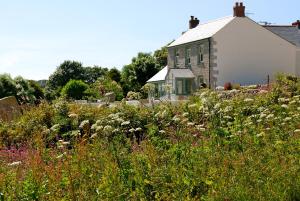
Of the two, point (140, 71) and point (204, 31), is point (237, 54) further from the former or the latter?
point (140, 71)

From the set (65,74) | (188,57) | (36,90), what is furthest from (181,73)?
(65,74)

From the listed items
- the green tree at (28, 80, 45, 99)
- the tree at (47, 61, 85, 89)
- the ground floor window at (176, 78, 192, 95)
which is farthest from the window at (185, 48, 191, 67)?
the tree at (47, 61, 85, 89)

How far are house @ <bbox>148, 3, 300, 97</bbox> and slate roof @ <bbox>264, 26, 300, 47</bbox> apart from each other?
1.17 meters

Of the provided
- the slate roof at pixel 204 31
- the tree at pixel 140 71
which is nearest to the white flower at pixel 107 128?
the slate roof at pixel 204 31

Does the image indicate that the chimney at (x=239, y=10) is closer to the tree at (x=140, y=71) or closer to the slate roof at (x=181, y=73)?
the slate roof at (x=181, y=73)

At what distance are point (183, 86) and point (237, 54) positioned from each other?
592 centimetres

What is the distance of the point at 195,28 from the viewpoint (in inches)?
1786

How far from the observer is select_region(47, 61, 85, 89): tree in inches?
3046

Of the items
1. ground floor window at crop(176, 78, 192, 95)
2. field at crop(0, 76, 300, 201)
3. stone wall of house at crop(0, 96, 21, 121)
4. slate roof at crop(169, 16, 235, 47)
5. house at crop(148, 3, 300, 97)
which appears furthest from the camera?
ground floor window at crop(176, 78, 192, 95)

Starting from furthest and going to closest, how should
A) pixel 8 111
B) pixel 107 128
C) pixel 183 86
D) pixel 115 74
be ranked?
pixel 115 74, pixel 183 86, pixel 8 111, pixel 107 128

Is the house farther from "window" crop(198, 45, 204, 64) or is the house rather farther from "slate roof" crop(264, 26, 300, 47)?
"slate roof" crop(264, 26, 300, 47)

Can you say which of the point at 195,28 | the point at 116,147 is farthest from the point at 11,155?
the point at 195,28

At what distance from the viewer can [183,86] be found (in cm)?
4288

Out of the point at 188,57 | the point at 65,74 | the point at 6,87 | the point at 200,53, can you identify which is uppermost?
the point at 200,53
